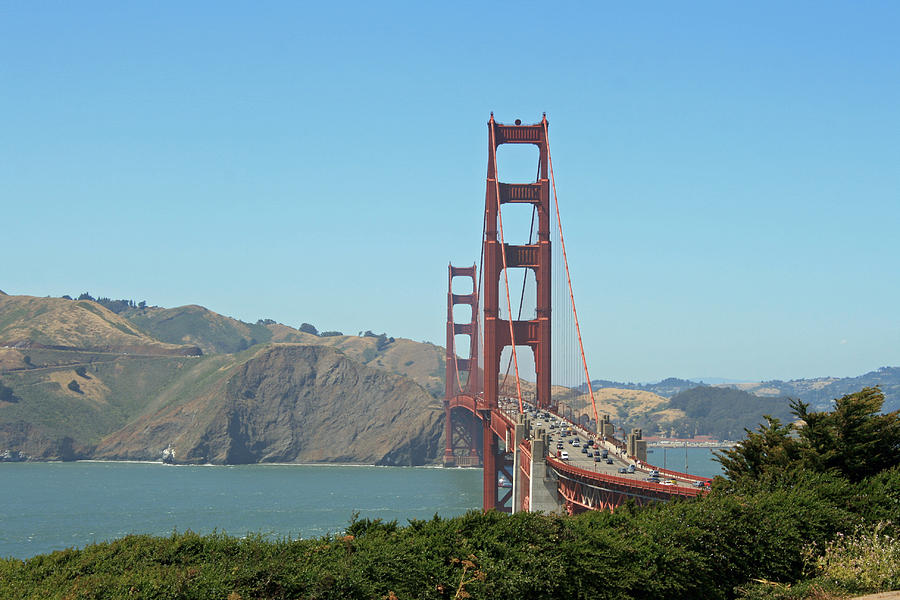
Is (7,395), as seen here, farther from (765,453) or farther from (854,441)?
(854,441)

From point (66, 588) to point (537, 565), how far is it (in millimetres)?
8747

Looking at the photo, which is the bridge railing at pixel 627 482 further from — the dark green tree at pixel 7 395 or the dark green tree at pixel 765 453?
the dark green tree at pixel 7 395

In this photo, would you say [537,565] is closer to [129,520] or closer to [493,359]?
[493,359]

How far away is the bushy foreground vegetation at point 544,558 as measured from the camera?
1717 centimetres

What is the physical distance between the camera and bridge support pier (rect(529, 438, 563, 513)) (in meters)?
54.7

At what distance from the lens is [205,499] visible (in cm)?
11088

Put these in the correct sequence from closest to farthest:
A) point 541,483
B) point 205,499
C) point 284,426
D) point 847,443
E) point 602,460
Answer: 1. point 847,443
2. point 541,483
3. point 602,460
4. point 205,499
5. point 284,426

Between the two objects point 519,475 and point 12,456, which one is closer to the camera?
point 519,475

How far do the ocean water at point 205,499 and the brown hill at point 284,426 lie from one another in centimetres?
828

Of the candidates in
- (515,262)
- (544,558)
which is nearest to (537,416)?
(515,262)

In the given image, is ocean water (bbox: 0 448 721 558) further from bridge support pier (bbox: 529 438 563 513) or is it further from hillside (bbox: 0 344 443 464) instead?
bridge support pier (bbox: 529 438 563 513)

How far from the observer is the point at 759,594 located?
1991cm

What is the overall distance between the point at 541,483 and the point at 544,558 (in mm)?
35782

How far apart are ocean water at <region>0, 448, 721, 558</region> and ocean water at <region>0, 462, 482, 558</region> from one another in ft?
0.41
